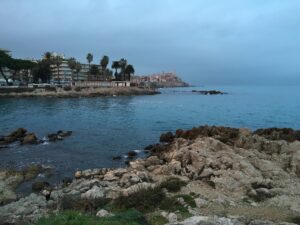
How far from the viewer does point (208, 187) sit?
17.6 m

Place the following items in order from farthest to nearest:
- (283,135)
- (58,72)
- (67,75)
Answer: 1. (67,75)
2. (58,72)
3. (283,135)

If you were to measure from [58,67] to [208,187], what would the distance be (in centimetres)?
14665

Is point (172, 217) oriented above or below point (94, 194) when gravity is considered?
above

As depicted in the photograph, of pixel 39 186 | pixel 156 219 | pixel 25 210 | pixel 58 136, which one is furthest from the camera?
pixel 58 136

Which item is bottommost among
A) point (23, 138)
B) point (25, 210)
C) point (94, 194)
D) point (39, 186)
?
point (23, 138)

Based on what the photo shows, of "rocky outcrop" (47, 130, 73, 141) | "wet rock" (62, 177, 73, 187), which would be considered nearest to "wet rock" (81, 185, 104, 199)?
"wet rock" (62, 177, 73, 187)

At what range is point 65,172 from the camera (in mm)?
24172

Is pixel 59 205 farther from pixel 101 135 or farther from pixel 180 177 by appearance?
pixel 101 135

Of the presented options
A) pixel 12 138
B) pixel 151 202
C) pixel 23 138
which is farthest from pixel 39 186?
pixel 12 138

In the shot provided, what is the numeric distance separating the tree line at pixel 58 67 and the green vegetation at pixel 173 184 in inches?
4438

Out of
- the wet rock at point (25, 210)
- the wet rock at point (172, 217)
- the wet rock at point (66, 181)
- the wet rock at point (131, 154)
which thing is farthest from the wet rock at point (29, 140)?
the wet rock at point (172, 217)

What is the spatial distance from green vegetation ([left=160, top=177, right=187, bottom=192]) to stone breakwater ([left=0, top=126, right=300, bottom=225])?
0.19 metres

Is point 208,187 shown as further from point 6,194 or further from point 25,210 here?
A: point 6,194

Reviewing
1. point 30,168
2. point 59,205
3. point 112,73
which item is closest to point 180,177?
point 59,205
